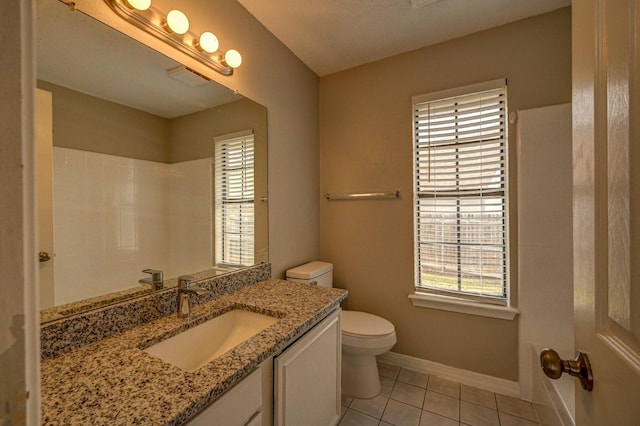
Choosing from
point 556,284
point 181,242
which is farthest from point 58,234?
point 556,284

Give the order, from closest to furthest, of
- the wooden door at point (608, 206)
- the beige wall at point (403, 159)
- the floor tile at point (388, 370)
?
the wooden door at point (608, 206), the beige wall at point (403, 159), the floor tile at point (388, 370)

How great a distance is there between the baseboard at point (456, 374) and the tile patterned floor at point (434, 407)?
3cm

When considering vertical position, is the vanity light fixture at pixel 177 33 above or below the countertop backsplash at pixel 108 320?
above

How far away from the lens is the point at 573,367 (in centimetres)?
56

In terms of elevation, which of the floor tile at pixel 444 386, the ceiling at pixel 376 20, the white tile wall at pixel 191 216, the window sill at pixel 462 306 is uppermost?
the ceiling at pixel 376 20

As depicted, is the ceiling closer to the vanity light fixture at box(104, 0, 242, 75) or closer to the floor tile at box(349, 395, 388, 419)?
the vanity light fixture at box(104, 0, 242, 75)

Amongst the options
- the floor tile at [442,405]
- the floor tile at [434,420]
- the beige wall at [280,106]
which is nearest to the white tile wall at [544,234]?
the floor tile at [442,405]

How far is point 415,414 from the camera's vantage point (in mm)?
1591

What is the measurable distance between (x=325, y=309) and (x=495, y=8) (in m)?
2.03

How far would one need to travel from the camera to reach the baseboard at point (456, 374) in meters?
1.75

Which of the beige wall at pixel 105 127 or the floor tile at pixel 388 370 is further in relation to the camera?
the floor tile at pixel 388 370

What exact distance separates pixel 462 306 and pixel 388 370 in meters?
0.76

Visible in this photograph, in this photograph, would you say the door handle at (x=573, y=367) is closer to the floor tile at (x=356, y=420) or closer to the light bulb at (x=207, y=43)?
the floor tile at (x=356, y=420)

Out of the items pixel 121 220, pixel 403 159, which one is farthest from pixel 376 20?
pixel 121 220
